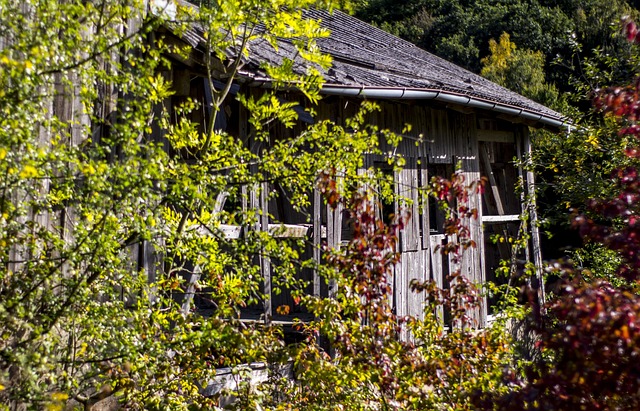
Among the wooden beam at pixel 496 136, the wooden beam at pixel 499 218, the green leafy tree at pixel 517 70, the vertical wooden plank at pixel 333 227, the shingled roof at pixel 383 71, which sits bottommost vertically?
the vertical wooden plank at pixel 333 227

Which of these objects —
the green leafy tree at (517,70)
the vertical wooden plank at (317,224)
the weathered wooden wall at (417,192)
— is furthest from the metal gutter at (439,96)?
the green leafy tree at (517,70)

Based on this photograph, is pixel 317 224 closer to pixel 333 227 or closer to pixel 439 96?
pixel 333 227

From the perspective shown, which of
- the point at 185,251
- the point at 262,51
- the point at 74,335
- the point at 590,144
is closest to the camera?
the point at 74,335

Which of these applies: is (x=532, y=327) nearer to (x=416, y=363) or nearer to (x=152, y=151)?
(x=416, y=363)

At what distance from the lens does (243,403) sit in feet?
14.3

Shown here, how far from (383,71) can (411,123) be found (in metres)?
0.73

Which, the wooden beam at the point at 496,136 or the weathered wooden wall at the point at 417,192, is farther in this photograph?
the wooden beam at the point at 496,136

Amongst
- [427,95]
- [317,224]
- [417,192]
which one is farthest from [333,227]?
[427,95]

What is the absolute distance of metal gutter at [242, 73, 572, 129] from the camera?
6.47 m

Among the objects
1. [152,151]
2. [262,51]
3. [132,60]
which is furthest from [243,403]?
[262,51]

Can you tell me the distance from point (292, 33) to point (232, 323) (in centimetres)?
167

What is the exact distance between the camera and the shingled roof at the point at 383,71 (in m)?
6.60

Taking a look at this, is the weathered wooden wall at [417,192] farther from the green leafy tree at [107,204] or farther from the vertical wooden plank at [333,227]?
the green leafy tree at [107,204]

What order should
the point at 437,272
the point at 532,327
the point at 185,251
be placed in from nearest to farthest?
the point at 532,327
the point at 185,251
the point at 437,272
